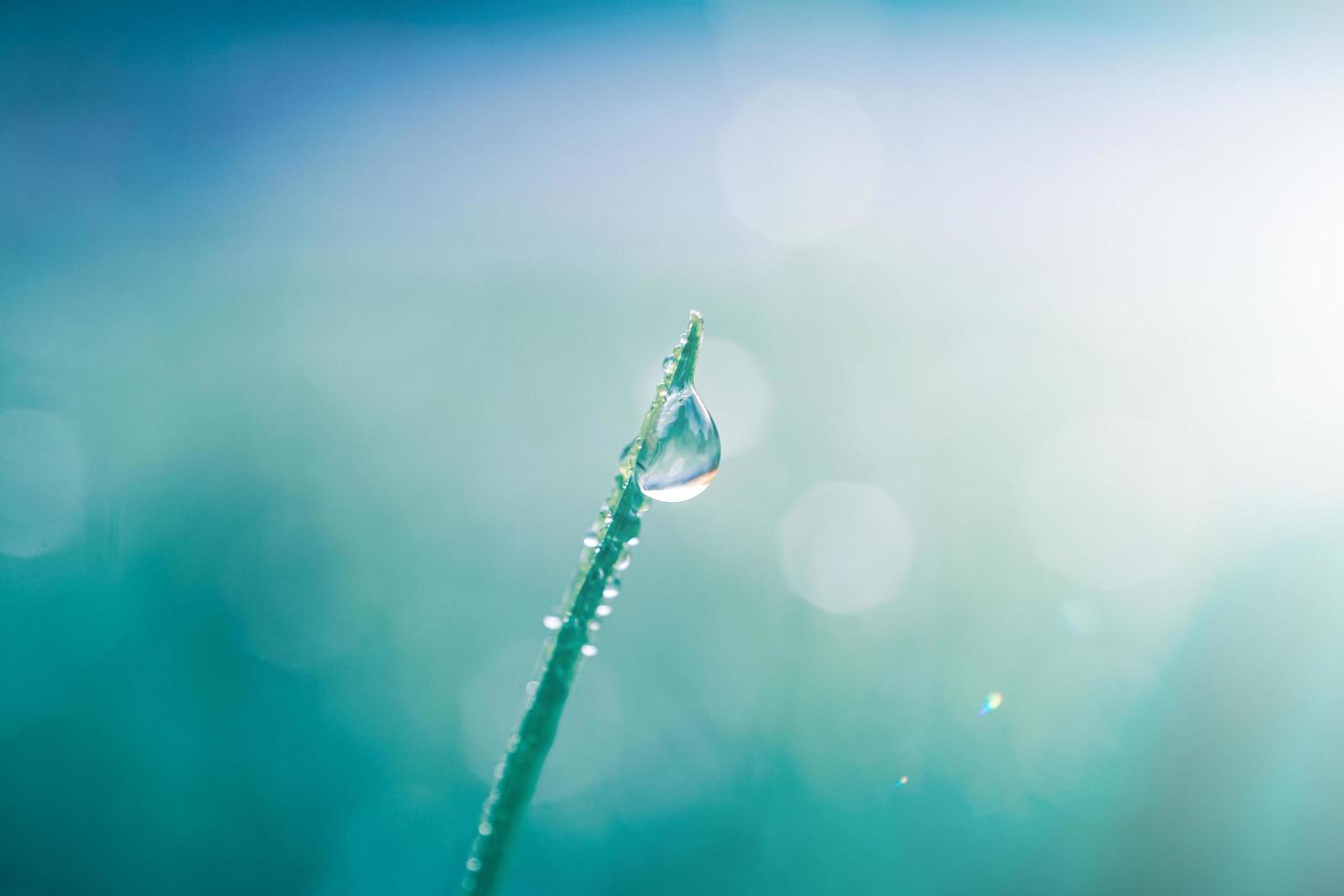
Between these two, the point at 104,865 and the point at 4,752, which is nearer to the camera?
the point at 104,865

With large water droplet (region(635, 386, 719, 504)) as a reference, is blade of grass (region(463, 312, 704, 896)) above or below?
below

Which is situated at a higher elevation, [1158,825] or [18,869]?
[18,869]

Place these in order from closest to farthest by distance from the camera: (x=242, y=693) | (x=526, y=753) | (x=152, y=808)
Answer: (x=526, y=753)
(x=152, y=808)
(x=242, y=693)

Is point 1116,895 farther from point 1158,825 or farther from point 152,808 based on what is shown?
point 152,808

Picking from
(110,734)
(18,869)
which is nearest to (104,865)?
(18,869)

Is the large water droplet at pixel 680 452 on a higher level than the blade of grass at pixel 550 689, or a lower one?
higher
